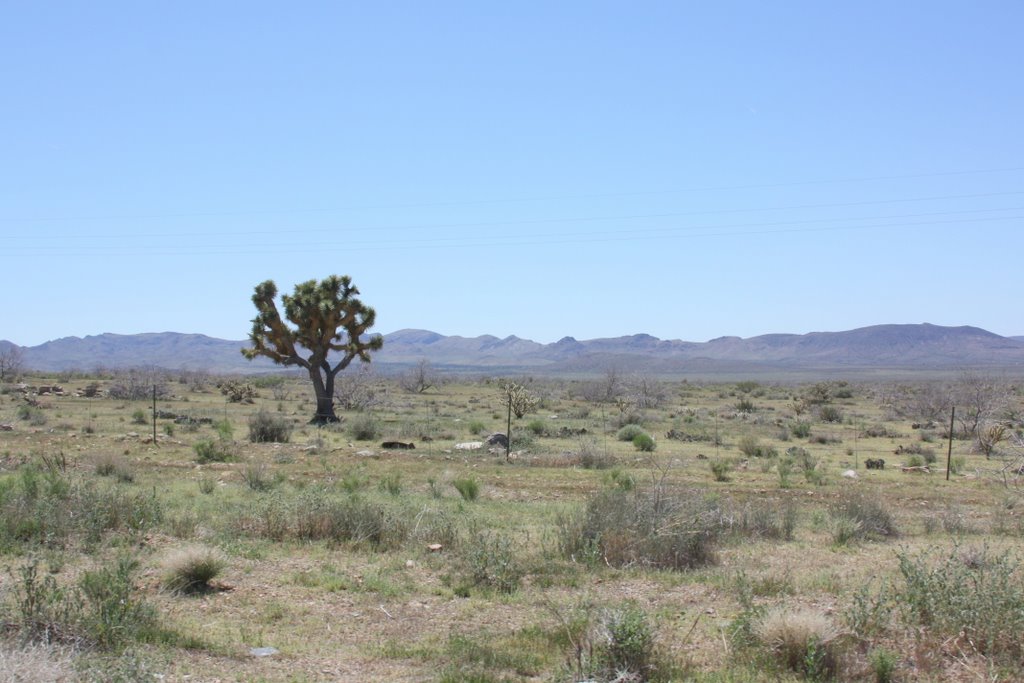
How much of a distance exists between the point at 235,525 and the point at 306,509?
1.14 m

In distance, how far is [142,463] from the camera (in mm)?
22562

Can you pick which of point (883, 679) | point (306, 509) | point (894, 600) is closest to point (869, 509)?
point (894, 600)

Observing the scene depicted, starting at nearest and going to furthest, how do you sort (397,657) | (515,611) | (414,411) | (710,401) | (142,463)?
1. (397,657)
2. (515,611)
3. (142,463)
4. (414,411)
5. (710,401)

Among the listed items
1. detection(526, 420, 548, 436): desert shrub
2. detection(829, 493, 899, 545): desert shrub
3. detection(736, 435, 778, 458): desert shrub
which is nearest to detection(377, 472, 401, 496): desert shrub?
detection(829, 493, 899, 545): desert shrub

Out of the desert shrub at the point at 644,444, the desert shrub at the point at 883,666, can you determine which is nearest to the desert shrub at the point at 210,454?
the desert shrub at the point at 644,444

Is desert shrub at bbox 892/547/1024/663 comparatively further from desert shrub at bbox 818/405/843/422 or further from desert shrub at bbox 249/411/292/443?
desert shrub at bbox 818/405/843/422

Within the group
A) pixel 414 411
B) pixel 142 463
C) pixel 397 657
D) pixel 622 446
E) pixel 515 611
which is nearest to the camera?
pixel 397 657

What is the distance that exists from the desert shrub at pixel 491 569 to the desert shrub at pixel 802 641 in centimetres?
325

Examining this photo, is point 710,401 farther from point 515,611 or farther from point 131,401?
point 515,611

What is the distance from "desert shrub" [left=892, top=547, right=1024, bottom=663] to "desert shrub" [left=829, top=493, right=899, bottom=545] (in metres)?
4.32

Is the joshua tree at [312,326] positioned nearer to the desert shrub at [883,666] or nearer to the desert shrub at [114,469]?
the desert shrub at [114,469]

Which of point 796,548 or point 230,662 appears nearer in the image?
point 230,662

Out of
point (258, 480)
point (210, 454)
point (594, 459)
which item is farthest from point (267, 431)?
point (258, 480)

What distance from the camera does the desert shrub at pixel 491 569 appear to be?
1017cm
